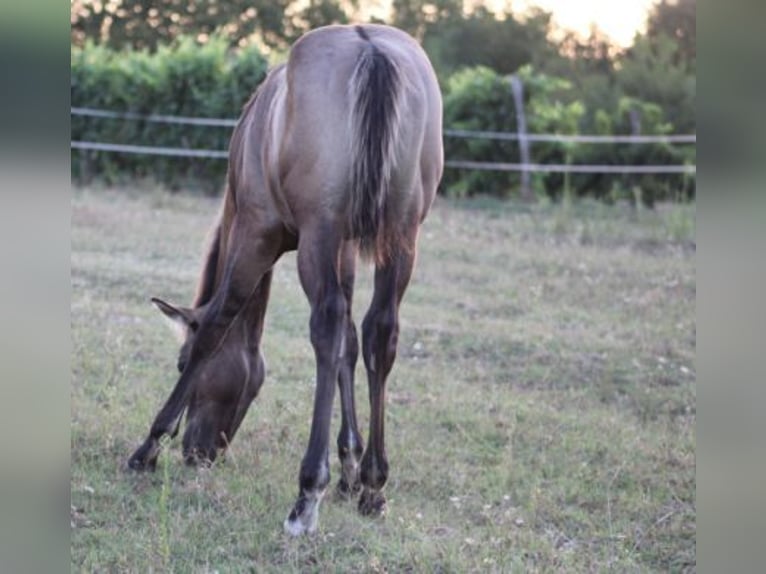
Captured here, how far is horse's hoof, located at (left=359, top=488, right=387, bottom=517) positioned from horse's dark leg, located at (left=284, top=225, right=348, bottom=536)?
32 centimetres

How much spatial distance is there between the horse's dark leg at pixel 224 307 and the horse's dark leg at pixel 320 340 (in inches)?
22.6

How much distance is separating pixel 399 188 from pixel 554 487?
1553 millimetres

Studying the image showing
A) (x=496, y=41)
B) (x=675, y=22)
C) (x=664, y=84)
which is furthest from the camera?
(x=496, y=41)

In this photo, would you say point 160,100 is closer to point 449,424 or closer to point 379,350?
point 449,424

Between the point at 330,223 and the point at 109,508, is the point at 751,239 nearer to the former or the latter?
the point at 330,223

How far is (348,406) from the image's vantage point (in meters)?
4.31

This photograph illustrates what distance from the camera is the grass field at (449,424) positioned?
11.7 feet

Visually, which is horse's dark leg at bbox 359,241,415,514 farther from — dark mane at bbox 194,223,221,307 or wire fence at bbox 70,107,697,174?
wire fence at bbox 70,107,697,174

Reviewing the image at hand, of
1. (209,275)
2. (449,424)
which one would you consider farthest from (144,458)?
(449,424)

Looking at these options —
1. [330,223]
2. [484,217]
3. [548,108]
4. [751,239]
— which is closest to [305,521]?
[330,223]

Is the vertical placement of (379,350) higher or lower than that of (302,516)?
higher

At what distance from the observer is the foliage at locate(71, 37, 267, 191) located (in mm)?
14125

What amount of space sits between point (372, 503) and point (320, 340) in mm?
750

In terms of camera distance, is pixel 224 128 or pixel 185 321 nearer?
pixel 185 321
